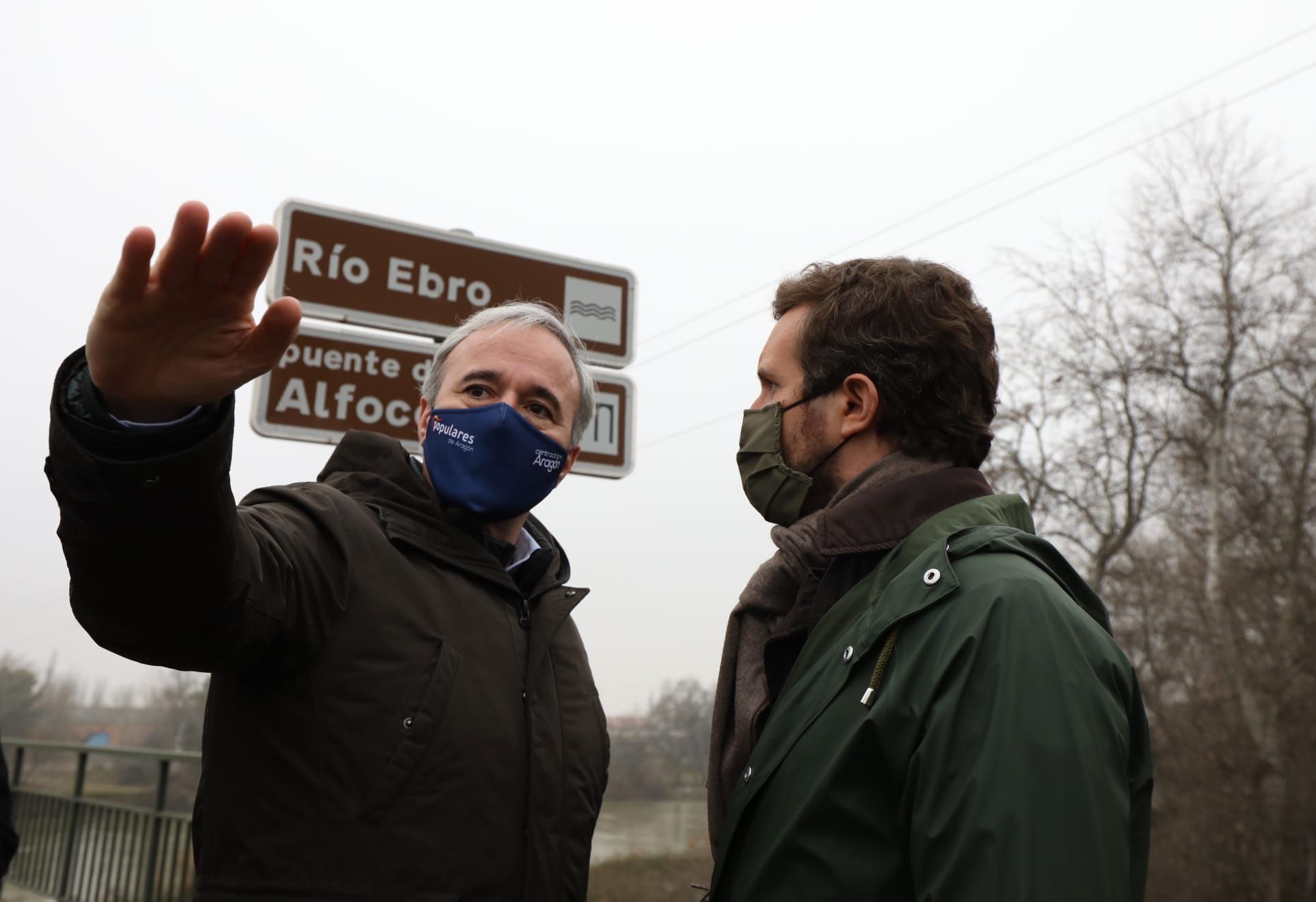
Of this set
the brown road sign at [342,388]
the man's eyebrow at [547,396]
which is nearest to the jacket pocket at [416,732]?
the man's eyebrow at [547,396]

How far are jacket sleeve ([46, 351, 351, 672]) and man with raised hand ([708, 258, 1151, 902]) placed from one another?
2.90 feet

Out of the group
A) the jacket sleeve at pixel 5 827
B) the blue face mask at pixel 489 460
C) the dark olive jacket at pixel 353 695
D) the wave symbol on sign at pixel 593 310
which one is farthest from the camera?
the wave symbol on sign at pixel 593 310

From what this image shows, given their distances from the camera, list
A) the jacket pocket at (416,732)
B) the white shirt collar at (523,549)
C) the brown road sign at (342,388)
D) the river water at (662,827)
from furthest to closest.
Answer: the river water at (662,827) < the brown road sign at (342,388) < the white shirt collar at (523,549) < the jacket pocket at (416,732)

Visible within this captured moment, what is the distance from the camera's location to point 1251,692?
13.3 m

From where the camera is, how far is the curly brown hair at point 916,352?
2.11m

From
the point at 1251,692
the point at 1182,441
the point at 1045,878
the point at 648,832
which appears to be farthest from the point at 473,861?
the point at 1182,441

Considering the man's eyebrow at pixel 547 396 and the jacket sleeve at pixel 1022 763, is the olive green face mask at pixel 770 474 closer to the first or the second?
the man's eyebrow at pixel 547 396

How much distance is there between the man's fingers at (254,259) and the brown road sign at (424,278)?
257cm

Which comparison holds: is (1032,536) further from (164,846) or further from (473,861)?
(164,846)

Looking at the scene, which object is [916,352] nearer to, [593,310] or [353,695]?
[353,695]

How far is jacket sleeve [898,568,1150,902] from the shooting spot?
1.35 m

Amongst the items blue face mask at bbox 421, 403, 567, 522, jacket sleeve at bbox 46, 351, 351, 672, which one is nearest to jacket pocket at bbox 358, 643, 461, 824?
jacket sleeve at bbox 46, 351, 351, 672

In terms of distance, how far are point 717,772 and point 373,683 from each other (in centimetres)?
67

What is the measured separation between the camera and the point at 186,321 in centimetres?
134
